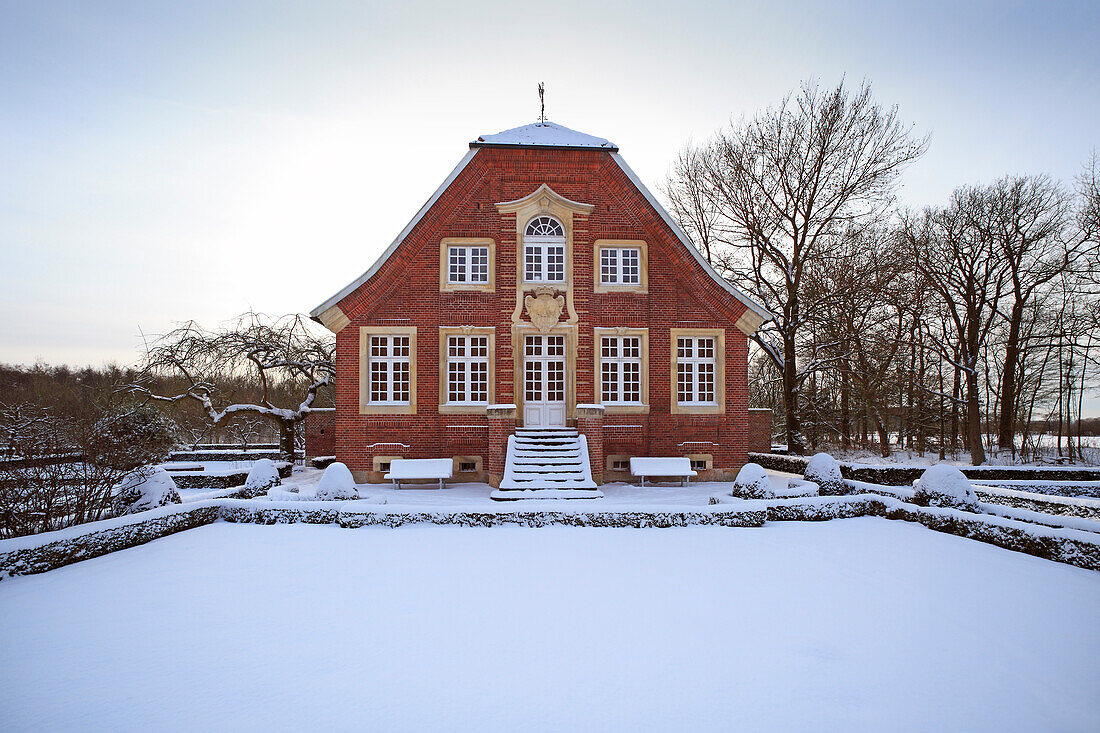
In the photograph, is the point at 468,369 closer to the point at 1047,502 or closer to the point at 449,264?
the point at 449,264

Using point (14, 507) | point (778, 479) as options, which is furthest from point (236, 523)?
point (778, 479)

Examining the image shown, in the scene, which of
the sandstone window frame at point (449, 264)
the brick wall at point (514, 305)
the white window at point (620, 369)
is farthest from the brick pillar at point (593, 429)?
the sandstone window frame at point (449, 264)

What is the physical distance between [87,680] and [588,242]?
15.1m

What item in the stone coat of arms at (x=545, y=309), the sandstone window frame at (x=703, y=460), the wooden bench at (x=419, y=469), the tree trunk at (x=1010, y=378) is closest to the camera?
the wooden bench at (x=419, y=469)

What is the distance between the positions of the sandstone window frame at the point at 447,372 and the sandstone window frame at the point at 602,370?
10.2 ft

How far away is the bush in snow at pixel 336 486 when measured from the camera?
13.1 meters

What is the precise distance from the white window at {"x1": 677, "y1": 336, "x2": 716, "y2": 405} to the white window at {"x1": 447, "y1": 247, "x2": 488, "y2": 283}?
646 cm

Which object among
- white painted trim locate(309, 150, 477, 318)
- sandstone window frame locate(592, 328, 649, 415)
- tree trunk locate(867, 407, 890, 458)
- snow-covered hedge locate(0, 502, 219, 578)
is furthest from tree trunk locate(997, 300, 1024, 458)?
snow-covered hedge locate(0, 502, 219, 578)

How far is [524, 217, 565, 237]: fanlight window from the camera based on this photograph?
1788cm

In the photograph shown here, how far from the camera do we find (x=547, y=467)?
15.7 metres

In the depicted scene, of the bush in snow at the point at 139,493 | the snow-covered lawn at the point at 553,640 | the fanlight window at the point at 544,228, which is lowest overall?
the snow-covered lawn at the point at 553,640

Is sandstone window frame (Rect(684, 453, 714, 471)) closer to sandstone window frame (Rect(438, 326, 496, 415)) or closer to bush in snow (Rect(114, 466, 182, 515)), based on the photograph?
sandstone window frame (Rect(438, 326, 496, 415))

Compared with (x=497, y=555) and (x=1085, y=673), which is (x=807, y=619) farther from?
(x=497, y=555)

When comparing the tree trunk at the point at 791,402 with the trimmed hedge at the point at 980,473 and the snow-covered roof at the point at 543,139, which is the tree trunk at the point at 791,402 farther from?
the snow-covered roof at the point at 543,139
